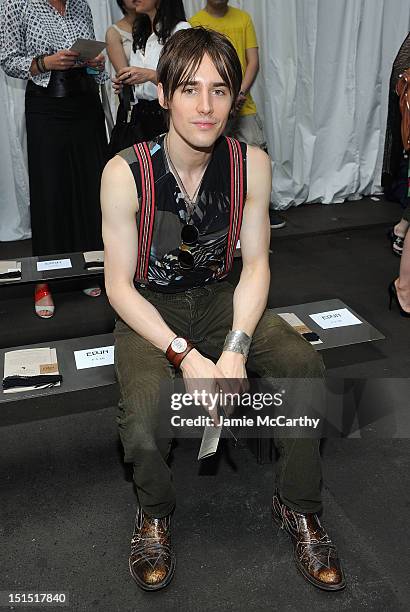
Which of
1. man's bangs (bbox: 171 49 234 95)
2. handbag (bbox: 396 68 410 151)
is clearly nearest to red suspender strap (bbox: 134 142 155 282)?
man's bangs (bbox: 171 49 234 95)

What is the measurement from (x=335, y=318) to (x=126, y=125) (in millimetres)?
1591

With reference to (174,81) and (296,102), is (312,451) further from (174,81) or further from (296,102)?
(296,102)

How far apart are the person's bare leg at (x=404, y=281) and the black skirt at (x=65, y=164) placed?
1.50 meters

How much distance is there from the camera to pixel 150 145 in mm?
1748

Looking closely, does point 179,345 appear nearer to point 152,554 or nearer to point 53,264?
point 152,554

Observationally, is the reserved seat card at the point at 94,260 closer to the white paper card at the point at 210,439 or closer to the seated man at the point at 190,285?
the seated man at the point at 190,285

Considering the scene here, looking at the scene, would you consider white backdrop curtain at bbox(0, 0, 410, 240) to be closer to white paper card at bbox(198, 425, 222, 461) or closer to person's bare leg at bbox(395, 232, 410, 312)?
person's bare leg at bbox(395, 232, 410, 312)

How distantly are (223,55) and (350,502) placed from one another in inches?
52.8

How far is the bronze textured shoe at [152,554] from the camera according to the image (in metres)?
1.58

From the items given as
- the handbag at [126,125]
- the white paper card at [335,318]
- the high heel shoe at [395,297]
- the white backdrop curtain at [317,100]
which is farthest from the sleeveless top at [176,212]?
the white backdrop curtain at [317,100]

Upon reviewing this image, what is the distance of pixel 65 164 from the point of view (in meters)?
2.96

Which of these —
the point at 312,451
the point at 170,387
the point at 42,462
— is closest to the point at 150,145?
the point at 170,387

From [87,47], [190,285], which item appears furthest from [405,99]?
[190,285]

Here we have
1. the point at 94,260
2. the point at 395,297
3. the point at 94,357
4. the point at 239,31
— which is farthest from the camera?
the point at 239,31
